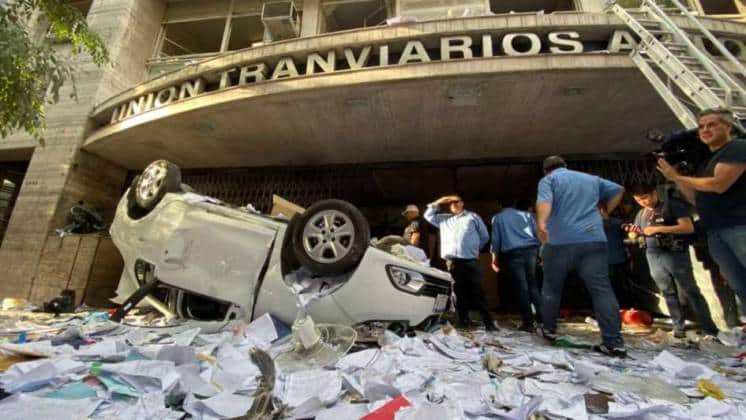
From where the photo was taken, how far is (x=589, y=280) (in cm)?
247

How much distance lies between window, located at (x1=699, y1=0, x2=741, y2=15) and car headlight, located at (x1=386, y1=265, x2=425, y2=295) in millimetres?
9857

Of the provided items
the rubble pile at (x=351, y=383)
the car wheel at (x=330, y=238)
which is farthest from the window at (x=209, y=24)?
Result: the rubble pile at (x=351, y=383)

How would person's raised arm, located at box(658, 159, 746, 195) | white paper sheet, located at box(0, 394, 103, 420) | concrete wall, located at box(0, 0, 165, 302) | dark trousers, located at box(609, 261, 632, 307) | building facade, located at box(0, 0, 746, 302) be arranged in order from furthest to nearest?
1. concrete wall, located at box(0, 0, 165, 302)
2. dark trousers, located at box(609, 261, 632, 307)
3. building facade, located at box(0, 0, 746, 302)
4. person's raised arm, located at box(658, 159, 746, 195)
5. white paper sheet, located at box(0, 394, 103, 420)

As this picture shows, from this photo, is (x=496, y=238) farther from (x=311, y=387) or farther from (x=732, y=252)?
(x=311, y=387)

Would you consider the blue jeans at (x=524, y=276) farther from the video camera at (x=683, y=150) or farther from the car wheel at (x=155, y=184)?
the car wheel at (x=155, y=184)

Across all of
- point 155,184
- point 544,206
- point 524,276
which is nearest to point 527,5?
point 524,276

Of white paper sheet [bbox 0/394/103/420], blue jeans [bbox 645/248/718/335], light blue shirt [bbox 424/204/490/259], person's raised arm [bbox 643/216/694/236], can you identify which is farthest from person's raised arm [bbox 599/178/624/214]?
white paper sheet [bbox 0/394/103/420]

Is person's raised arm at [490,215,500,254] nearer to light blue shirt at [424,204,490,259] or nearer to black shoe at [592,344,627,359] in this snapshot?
light blue shirt at [424,204,490,259]

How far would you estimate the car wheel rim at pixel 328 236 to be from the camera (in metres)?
2.66

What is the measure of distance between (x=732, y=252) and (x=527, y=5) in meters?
7.14

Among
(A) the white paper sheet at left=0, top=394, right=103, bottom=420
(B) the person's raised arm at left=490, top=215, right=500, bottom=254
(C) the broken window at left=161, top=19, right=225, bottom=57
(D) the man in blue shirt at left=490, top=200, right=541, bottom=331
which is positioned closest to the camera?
(A) the white paper sheet at left=0, top=394, right=103, bottom=420

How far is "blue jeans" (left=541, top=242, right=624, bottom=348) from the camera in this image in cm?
236

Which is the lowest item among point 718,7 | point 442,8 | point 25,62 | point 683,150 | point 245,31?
point 683,150

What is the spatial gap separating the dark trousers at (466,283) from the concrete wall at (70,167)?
670 cm
